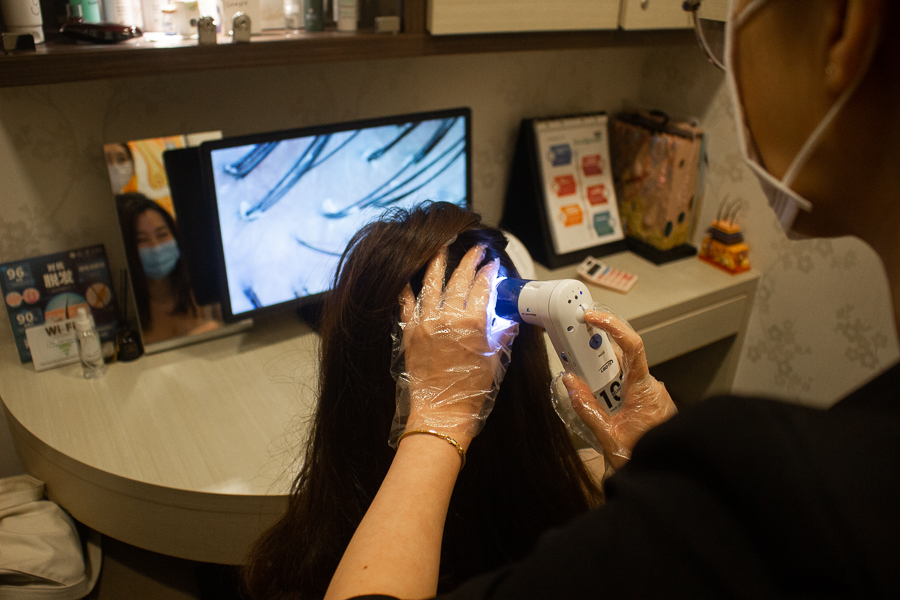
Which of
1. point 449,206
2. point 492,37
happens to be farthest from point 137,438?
point 492,37

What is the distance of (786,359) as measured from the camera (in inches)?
70.4

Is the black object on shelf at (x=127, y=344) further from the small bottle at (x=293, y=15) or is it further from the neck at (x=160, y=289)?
the small bottle at (x=293, y=15)

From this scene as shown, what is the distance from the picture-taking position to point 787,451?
34cm

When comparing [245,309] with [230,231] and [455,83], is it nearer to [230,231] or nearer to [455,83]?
[230,231]

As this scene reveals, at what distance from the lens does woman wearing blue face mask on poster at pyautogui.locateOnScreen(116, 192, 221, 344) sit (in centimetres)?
126

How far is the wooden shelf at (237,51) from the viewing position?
944 millimetres

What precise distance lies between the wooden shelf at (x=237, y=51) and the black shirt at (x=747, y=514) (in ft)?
3.19

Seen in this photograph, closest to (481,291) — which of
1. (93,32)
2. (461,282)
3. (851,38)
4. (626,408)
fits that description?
(461,282)

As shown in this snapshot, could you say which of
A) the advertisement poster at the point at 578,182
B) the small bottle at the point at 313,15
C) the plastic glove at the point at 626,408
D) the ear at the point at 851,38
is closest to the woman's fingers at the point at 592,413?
the plastic glove at the point at 626,408

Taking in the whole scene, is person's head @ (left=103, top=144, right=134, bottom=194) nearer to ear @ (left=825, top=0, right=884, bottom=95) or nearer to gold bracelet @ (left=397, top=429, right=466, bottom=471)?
gold bracelet @ (left=397, top=429, right=466, bottom=471)

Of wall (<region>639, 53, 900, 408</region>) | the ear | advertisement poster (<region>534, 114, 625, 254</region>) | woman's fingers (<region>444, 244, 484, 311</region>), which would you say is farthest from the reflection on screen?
the ear

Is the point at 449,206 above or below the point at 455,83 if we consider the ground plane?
below

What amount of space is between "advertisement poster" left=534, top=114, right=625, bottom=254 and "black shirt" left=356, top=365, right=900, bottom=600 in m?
1.39

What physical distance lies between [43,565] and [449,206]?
98 centimetres
